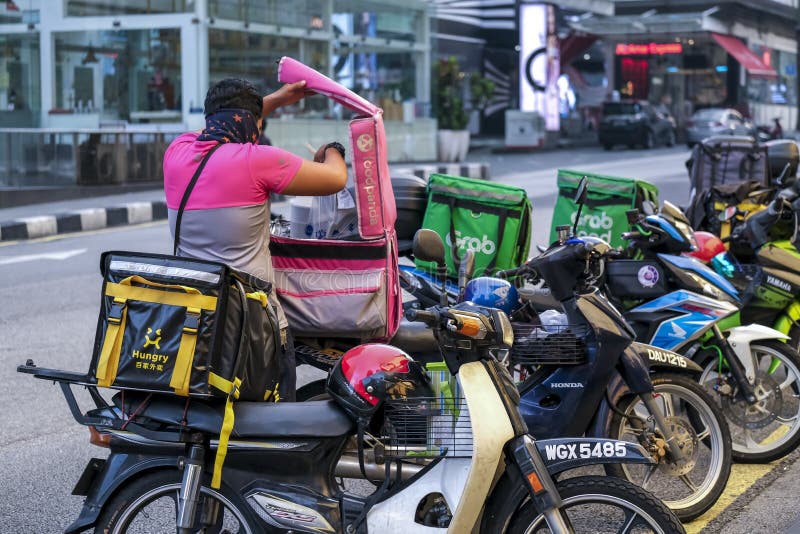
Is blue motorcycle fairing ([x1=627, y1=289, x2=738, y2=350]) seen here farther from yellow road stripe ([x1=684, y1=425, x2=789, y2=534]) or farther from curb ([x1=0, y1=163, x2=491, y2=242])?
curb ([x1=0, y1=163, x2=491, y2=242])

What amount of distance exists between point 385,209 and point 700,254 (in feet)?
8.35

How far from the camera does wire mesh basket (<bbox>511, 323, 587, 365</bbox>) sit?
4.34 metres

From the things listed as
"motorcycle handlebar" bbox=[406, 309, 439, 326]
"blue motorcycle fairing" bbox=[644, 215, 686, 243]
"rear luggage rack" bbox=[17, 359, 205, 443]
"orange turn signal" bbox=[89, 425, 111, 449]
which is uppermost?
"blue motorcycle fairing" bbox=[644, 215, 686, 243]

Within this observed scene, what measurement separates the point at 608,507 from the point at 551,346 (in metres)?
1.12

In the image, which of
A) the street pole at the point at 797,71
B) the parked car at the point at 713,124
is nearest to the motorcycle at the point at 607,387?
the parked car at the point at 713,124

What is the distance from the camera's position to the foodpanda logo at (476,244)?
5746 mm

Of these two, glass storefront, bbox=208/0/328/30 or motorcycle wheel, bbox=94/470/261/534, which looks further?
glass storefront, bbox=208/0/328/30

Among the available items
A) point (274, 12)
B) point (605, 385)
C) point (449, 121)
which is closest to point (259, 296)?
point (605, 385)

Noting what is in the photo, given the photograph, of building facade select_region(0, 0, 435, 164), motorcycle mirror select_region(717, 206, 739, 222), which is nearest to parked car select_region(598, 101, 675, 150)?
building facade select_region(0, 0, 435, 164)

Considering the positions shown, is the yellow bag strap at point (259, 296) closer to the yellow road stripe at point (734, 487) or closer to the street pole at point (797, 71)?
the yellow road stripe at point (734, 487)

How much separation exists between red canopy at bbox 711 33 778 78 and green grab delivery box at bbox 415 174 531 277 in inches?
1682

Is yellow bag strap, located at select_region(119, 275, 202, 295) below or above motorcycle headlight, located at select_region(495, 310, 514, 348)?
above

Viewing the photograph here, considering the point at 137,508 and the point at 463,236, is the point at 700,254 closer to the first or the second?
the point at 463,236

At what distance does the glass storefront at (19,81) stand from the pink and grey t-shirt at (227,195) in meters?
19.0
